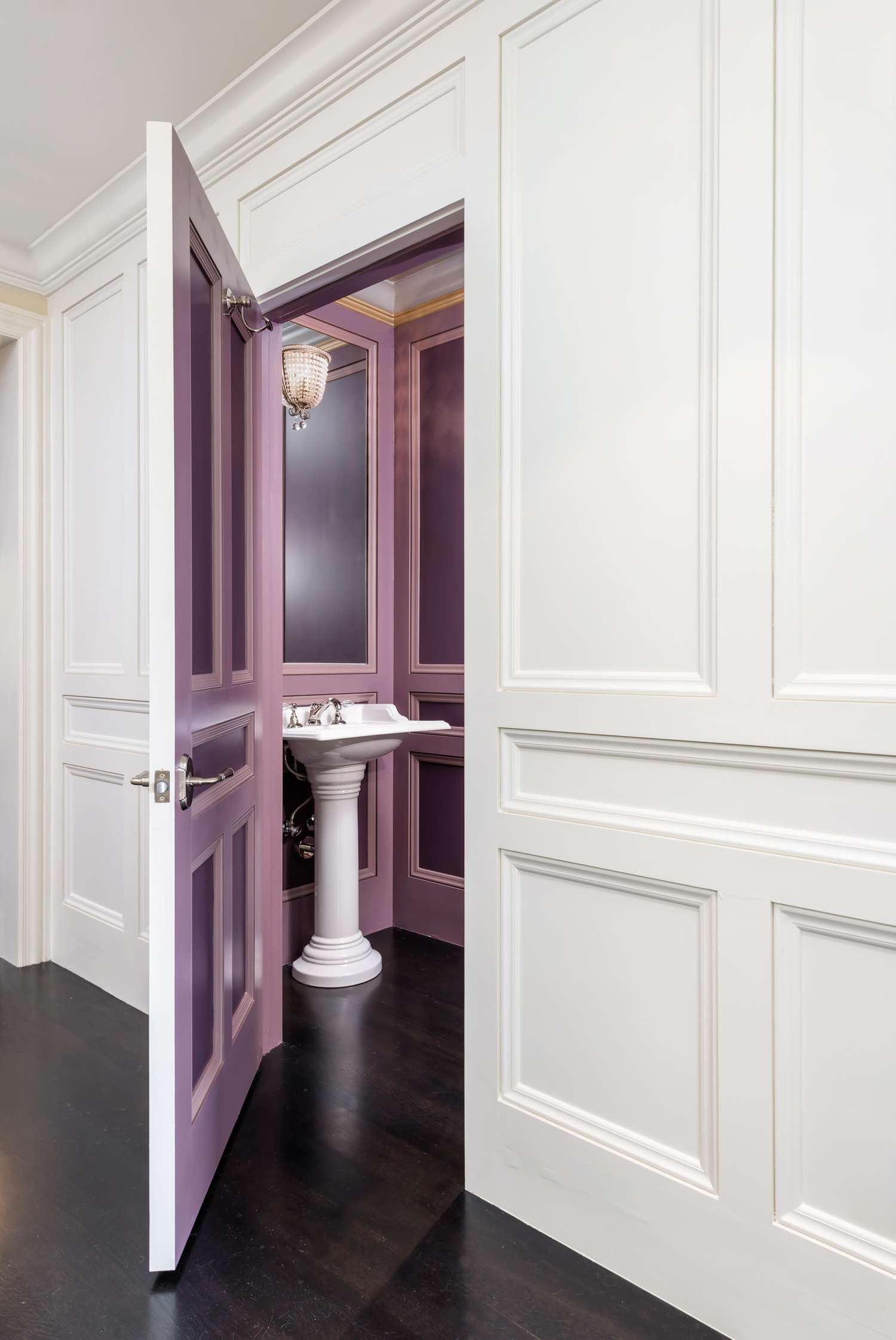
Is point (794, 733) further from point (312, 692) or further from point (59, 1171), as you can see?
point (312, 692)

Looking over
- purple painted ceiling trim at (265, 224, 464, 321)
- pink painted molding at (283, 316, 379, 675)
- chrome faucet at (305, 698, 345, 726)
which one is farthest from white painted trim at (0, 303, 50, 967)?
purple painted ceiling trim at (265, 224, 464, 321)

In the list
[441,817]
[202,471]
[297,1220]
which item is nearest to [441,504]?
[441,817]

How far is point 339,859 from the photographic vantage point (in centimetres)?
298

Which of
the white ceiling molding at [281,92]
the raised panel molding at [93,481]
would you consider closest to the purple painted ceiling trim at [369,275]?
the white ceiling molding at [281,92]

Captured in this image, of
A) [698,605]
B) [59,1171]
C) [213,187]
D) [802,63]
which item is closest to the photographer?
[802,63]

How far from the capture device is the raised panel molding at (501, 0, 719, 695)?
54.2 inches

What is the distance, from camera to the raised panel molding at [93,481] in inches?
111

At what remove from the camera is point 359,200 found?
1934 millimetres

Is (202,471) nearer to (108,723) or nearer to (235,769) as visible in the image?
(235,769)

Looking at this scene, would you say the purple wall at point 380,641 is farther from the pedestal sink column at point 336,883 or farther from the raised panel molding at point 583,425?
the raised panel molding at point 583,425

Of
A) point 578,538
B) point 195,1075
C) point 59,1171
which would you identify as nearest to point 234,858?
point 195,1075

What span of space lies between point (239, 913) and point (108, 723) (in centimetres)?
109

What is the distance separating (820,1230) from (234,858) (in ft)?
4.73

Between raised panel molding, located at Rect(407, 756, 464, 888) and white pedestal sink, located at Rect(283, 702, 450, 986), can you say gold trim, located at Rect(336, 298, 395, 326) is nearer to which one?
white pedestal sink, located at Rect(283, 702, 450, 986)
